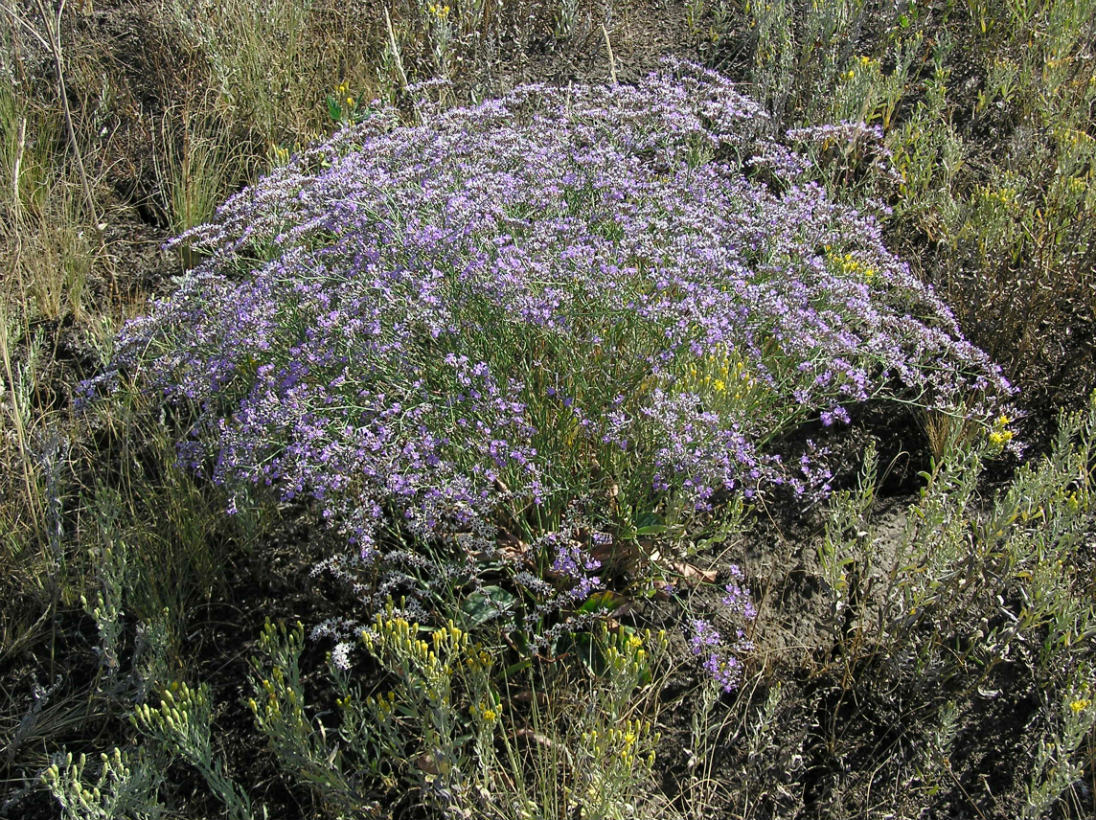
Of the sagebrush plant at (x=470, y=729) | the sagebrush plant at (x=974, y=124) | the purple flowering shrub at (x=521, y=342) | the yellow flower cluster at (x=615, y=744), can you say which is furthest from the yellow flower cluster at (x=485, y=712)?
the sagebrush plant at (x=974, y=124)

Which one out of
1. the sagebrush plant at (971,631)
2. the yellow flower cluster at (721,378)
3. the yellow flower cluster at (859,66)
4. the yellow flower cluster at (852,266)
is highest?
the yellow flower cluster at (859,66)

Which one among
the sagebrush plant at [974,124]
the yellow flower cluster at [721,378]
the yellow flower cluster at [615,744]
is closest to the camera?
the yellow flower cluster at [615,744]

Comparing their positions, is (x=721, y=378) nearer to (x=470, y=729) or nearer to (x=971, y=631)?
(x=971, y=631)

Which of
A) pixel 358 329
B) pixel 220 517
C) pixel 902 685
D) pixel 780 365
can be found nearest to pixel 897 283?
pixel 780 365

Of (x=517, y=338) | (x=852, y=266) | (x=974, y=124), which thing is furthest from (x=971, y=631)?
(x=974, y=124)

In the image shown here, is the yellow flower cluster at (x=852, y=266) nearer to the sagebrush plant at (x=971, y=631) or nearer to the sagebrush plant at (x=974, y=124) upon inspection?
the sagebrush plant at (x=974, y=124)

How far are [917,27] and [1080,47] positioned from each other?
83 centimetres

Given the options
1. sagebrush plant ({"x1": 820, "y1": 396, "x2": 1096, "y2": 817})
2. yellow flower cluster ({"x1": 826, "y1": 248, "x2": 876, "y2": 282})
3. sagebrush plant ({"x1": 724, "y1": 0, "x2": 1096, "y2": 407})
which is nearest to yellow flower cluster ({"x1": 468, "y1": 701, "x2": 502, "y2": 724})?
sagebrush plant ({"x1": 820, "y1": 396, "x2": 1096, "y2": 817})

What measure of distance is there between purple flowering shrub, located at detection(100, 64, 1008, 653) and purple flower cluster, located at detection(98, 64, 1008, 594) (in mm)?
11

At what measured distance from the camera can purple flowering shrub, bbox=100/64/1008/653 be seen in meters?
2.49

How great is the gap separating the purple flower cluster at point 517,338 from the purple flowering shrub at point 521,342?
1cm

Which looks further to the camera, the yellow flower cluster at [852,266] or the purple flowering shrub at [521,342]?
the yellow flower cluster at [852,266]

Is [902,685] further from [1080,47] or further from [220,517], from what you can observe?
[1080,47]

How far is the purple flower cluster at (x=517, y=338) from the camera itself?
98.0 inches
